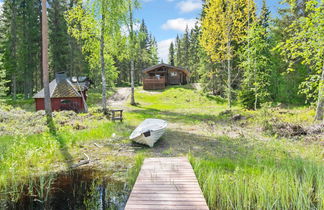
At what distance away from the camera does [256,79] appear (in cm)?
1428

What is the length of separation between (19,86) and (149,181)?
46.4 m

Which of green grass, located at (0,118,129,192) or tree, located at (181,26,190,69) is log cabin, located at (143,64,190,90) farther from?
green grass, located at (0,118,129,192)

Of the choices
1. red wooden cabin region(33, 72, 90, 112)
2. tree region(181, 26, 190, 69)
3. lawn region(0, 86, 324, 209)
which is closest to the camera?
lawn region(0, 86, 324, 209)

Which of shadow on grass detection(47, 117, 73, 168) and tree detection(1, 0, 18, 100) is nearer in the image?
shadow on grass detection(47, 117, 73, 168)

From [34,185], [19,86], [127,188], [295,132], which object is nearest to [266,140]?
[295,132]

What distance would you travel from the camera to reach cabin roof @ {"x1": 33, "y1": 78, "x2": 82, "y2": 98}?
1906 cm

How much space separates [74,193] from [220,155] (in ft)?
15.2

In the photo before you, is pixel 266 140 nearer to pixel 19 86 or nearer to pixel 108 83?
pixel 108 83

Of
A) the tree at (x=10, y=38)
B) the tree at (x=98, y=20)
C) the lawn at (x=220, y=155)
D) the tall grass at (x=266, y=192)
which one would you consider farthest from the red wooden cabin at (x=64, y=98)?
the tall grass at (x=266, y=192)

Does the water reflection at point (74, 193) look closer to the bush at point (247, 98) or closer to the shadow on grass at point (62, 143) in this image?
the shadow on grass at point (62, 143)

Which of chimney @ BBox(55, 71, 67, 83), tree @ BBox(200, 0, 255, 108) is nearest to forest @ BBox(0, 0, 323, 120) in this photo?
tree @ BBox(200, 0, 255, 108)

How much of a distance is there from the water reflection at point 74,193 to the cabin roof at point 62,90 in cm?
1517

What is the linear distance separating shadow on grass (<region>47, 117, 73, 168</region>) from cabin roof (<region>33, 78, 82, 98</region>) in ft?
28.8

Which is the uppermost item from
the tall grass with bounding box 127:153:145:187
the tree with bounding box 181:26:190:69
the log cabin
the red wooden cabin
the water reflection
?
the tree with bounding box 181:26:190:69
